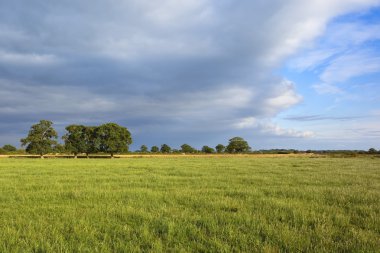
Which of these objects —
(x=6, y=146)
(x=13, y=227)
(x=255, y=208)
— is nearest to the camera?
(x=13, y=227)

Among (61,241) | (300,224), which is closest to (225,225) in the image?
(300,224)

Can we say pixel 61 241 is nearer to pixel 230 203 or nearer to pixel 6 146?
pixel 230 203

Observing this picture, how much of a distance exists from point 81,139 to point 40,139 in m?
12.8

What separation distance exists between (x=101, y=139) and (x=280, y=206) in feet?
341

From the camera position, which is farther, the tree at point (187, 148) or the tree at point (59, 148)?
the tree at point (187, 148)

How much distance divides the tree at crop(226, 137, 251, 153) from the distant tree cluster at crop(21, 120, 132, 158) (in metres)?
86.0

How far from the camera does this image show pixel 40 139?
337 ft

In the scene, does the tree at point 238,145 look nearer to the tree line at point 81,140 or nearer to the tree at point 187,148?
the tree at point 187,148

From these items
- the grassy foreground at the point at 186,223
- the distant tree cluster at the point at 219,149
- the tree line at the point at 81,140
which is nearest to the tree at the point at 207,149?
the distant tree cluster at the point at 219,149

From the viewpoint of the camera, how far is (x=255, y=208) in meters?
11.0

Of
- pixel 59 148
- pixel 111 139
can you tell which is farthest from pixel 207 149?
pixel 59 148

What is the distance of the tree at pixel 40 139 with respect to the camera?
3976 inches

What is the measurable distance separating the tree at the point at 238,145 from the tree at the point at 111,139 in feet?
284

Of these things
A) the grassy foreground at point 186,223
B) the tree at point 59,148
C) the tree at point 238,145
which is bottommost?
the grassy foreground at point 186,223
